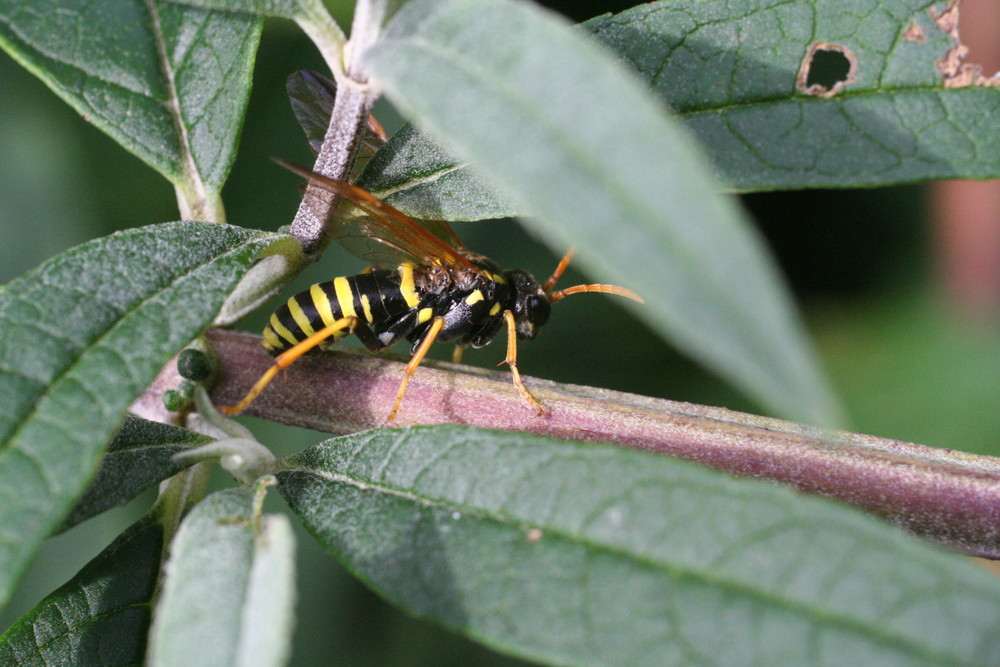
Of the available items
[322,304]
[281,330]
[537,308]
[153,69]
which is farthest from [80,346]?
[537,308]

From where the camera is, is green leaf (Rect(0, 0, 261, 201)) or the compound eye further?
the compound eye

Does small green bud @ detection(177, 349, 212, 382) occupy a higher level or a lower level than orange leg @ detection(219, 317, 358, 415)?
higher

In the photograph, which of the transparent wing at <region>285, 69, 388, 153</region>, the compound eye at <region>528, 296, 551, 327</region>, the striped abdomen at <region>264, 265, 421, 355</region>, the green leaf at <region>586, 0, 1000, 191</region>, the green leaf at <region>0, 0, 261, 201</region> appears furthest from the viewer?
the compound eye at <region>528, 296, 551, 327</region>

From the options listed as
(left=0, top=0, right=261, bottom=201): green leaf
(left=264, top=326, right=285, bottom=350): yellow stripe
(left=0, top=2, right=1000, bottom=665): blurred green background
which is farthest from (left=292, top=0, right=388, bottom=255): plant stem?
(left=0, top=2, right=1000, bottom=665): blurred green background

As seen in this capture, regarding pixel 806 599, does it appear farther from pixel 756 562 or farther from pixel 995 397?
pixel 995 397

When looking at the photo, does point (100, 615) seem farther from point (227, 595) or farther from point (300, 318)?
point (300, 318)

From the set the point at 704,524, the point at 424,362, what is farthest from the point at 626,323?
the point at 704,524

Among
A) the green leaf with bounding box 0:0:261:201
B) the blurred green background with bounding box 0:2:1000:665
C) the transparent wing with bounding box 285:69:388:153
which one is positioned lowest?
the blurred green background with bounding box 0:2:1000:665

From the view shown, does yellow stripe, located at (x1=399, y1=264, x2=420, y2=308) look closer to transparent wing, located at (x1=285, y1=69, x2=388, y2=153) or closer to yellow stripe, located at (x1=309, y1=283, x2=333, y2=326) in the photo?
yellow stripe, located at (x1=309, y1=283, x2=333, y2=326)
